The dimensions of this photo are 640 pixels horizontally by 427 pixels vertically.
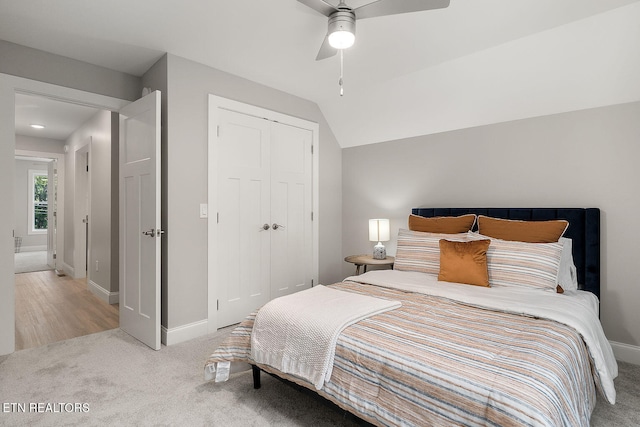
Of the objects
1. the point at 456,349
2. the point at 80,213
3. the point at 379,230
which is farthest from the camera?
the point at 80,213

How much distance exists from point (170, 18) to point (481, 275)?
2.86 metres

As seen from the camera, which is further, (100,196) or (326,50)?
(100,196)

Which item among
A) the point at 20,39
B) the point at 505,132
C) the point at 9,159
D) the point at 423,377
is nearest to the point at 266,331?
the point at 423,377

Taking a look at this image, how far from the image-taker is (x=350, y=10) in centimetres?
191

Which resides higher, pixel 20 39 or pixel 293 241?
pixel 20 39

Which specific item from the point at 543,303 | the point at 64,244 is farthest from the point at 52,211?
the point at 543,303

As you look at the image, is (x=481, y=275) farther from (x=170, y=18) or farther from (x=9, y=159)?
(x=9, y=159)

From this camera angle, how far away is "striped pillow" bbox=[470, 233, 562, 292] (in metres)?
2.32

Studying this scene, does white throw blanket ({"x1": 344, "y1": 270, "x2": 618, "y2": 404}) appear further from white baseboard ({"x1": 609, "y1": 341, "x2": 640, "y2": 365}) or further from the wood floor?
the wood floor

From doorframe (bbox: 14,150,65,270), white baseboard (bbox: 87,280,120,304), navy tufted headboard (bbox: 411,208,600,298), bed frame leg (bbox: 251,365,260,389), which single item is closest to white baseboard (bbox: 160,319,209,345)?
bed frame leg (bbox: 251,365,260,389)

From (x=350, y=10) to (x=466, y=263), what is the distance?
1866 millimetres

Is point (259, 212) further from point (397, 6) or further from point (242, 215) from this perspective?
point (397, 6)

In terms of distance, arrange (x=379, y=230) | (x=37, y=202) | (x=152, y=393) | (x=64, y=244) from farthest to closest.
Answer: (x=37, y=202) → (x=64, y=244) → (x=379, y=230) → (x=152, y=393)

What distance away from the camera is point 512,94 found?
2.93 m
